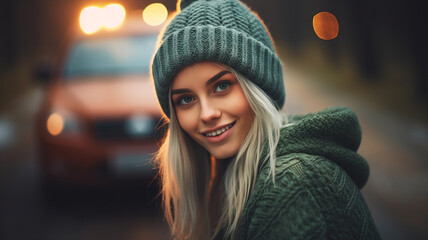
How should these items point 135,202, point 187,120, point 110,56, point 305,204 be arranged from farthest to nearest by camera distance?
point 110,56
point 135,202
point 187,120
point 305,204

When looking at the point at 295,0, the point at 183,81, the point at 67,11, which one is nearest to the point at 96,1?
the point at 67,11

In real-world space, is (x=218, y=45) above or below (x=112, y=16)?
below

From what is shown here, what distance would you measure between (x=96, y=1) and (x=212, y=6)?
19495mm

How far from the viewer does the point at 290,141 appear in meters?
1.50

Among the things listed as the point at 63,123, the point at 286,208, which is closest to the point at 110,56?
the point at 63,123

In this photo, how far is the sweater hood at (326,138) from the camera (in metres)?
1.46

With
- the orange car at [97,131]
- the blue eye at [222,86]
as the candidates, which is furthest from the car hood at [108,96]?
the blue eye at [222,86]

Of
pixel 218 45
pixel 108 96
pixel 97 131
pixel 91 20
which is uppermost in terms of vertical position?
pixel 91 20

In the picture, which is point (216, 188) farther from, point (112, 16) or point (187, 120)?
point (112, 16)

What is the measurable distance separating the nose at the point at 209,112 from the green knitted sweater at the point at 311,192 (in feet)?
0.92

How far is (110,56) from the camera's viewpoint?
4961mm

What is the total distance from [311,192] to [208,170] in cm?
80

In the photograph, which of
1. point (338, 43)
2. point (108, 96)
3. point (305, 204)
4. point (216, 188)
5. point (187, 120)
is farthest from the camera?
point (338, 43)

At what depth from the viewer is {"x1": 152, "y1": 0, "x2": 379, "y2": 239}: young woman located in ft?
4.21
